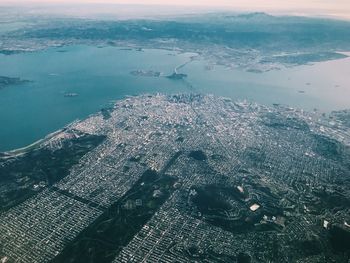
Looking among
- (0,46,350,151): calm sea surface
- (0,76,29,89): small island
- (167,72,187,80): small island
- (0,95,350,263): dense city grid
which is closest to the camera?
(0,95,350,263): dense city grid

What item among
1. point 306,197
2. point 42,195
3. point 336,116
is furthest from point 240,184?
point 336,116

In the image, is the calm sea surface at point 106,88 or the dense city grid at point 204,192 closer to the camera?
the dense city grid at point 204,192

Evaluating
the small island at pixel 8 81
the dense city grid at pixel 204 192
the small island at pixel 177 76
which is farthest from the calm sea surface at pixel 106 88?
the dense city grid at pixel 204 192

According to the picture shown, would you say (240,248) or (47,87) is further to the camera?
(47,87)

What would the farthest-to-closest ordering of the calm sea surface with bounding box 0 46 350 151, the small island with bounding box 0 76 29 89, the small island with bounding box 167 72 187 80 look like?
the small island with bounding box 167 72 187 80, the small island with bounding box 0 76 29 89, the calm sea surface with bounding box 0 46 350 151

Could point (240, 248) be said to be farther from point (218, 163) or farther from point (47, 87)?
point (47, 87)

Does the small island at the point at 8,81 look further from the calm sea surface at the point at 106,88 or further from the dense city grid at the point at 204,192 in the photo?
the dense city grid at the point at 204,192

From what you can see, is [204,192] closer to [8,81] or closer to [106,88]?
[106,88]

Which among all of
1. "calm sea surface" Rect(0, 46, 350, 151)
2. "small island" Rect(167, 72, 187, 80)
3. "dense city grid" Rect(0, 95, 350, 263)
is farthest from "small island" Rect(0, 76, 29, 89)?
"small island" Rect(167, 72, 187, 80)

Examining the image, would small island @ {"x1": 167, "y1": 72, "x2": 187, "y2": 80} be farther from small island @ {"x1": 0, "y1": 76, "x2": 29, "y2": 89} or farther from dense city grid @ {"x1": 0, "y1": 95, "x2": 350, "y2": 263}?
small island @ {"x1": 0, "y1": 76, "x2": 29, "y2": 89}
